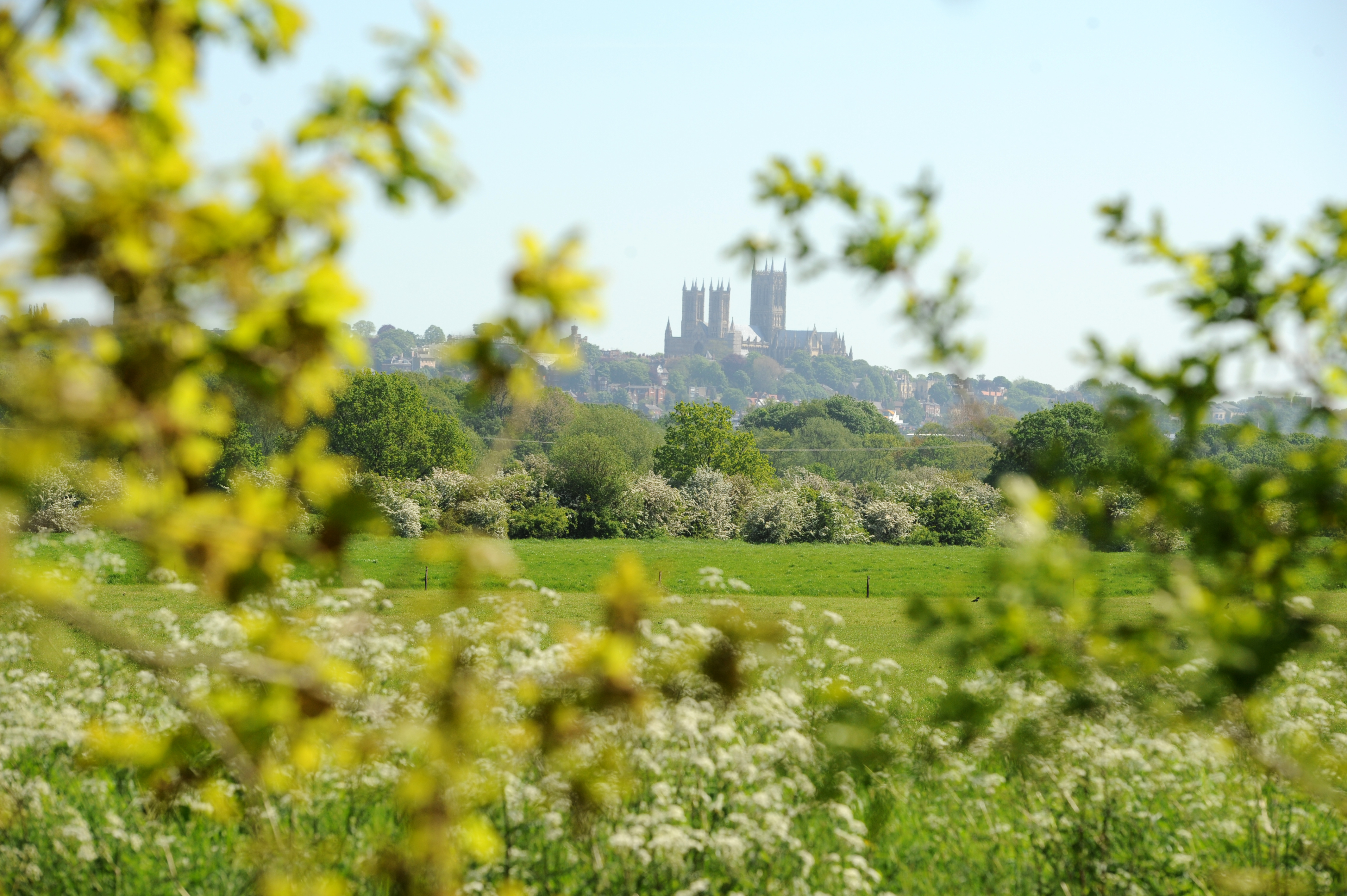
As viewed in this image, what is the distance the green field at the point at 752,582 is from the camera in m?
2.85

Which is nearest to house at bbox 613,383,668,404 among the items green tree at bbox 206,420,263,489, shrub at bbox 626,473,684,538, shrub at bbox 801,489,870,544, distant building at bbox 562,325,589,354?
green tree at bbox 206,420,263,489

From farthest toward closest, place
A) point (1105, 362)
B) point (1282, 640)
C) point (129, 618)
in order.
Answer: point (129, 618), point (1105, 362), point (1282, 640)

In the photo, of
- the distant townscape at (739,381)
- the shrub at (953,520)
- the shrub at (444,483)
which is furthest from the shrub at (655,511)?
the distant townscape at (739,381)

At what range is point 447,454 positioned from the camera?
138ft

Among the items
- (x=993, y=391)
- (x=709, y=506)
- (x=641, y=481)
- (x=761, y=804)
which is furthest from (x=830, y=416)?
(x=761, y=804)

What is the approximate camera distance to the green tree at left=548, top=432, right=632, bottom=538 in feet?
102

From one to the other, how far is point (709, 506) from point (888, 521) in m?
6.22

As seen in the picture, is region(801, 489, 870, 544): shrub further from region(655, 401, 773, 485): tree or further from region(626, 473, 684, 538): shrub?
region(655, 401, 773, 485): tree

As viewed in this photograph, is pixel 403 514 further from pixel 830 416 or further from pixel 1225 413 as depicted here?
pixel 830 416

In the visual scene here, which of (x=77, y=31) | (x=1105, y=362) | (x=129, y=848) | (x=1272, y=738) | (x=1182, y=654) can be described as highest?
(x=77, y=31)

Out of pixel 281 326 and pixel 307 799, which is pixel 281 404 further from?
pixel 307 799

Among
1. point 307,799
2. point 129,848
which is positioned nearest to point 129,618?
point 129,848

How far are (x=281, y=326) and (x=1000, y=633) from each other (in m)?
1.55

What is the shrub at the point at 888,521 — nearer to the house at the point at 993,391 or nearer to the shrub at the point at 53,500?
the shrub at the point at 53,500
